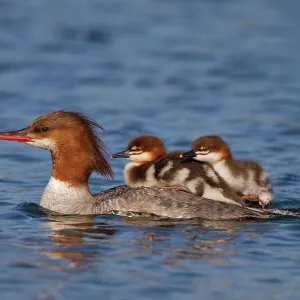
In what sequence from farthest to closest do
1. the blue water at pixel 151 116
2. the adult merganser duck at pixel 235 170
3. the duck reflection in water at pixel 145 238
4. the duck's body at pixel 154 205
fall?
the adult merganser duck at pixel 235 170
the duck's body at pixel 154 205
the duck reflection in water at pixel 145 238
the blue water at pixel 151 116

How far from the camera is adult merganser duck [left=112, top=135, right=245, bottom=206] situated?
9844 millimetres

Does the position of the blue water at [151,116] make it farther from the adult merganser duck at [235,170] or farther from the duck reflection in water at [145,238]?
the adult merganser duck at [235,170]

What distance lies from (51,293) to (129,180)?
3.03 meters

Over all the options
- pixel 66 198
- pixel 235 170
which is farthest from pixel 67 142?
pixel 235 170

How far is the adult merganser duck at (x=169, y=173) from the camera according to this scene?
388 inches

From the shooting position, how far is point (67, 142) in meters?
9.65

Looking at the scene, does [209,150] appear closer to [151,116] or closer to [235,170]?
[235,170]

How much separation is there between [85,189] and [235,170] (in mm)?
1512

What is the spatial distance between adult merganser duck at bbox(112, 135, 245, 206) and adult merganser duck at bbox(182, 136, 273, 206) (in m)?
0.16

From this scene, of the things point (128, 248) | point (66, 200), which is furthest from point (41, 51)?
point (128, 248)

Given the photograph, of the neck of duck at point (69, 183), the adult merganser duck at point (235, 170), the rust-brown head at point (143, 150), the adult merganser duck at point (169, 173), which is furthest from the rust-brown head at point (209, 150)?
the neck of duck at point (69, 183)

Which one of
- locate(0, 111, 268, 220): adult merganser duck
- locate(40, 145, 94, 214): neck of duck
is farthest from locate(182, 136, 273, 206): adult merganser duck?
locate(40, 145, 94, 214): neck of duck

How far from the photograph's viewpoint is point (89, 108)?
46.9 ft

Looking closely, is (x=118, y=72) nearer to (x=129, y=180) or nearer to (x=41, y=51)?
(x=41, y=51)
